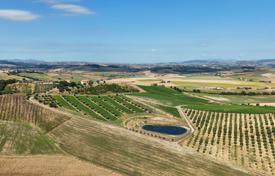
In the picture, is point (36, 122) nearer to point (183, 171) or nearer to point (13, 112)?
point (13, 112)

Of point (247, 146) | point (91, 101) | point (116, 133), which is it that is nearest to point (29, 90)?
point (91, 101)

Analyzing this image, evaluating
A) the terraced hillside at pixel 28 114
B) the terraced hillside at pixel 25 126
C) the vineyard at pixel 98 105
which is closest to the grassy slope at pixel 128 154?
the terraced hillside at pixel 25 126

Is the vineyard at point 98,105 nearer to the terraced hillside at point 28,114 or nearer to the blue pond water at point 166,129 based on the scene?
the terraced hillside at point 28,114

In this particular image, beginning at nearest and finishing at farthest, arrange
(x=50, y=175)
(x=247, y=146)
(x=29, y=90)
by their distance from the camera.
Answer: (x=50, y=175), (x=247, y=146), (x=29, y=90)

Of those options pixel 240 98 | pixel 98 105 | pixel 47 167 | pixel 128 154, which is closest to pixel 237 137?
pixel 128 154

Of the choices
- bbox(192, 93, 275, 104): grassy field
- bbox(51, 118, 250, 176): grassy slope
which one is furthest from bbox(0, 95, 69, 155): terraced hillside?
bbox(192, 93, 275, 104): grassy field

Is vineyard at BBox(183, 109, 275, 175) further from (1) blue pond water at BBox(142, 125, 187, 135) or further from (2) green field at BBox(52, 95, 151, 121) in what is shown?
(2) green field at BBox(52, 95, 151, 121)
